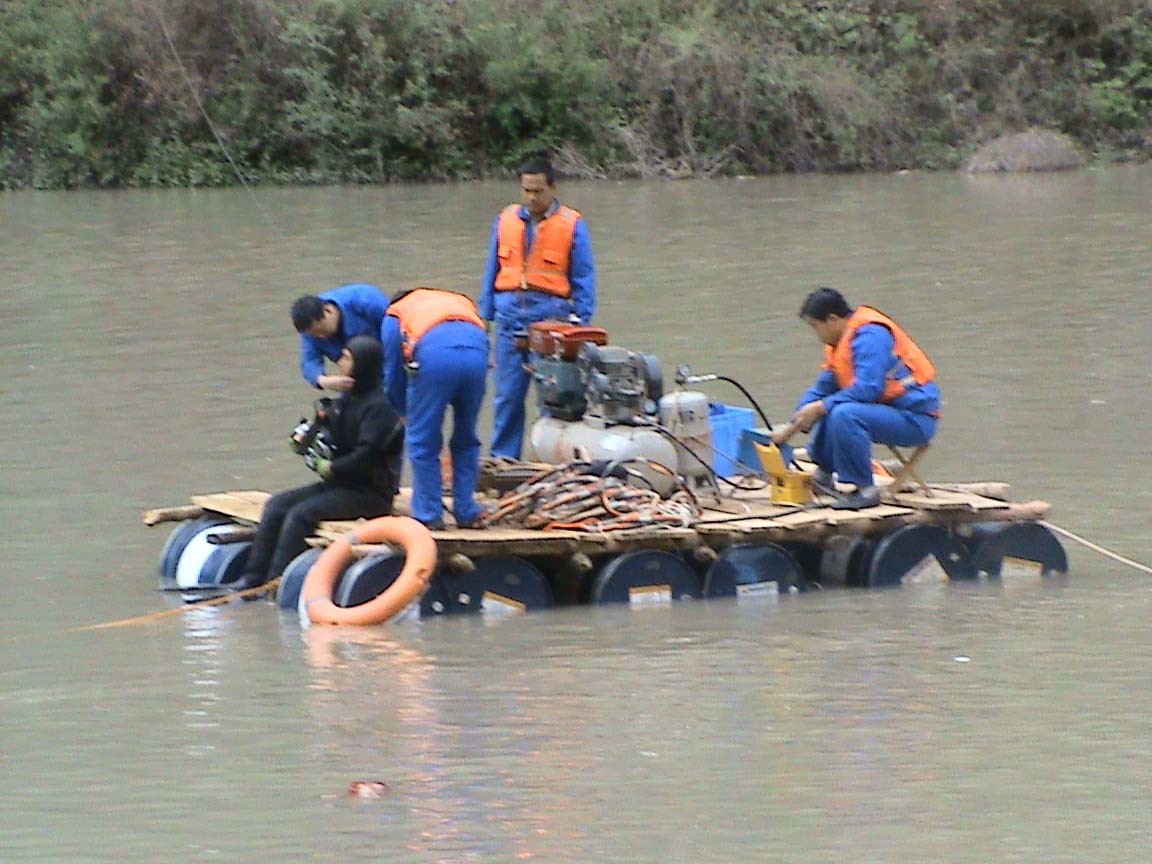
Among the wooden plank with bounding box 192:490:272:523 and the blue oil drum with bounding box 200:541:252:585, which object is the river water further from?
the wooden plank with bounding box 192:490:272:523

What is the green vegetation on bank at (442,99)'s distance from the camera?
122 feet

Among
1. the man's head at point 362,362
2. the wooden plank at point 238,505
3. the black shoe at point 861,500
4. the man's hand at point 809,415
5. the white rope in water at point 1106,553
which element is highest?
the man's head at point 362,362

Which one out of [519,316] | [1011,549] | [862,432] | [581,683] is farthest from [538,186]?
[581,683]

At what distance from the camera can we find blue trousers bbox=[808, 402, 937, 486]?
1034 cm

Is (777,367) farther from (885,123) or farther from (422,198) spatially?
(885,123)

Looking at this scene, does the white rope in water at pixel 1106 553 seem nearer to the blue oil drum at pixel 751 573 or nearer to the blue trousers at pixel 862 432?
the blue trousers at pixel 862 432

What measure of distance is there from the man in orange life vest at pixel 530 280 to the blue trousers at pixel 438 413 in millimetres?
1612

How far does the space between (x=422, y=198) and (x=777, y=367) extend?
17679mm

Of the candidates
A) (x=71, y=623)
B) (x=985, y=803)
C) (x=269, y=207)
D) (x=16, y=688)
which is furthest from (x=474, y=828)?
(x=269, y=207)

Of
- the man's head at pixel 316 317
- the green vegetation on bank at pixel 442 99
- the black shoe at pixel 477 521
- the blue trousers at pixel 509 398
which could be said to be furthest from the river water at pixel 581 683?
the green vegetation on bank at pixel 442 99

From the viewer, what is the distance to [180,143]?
37.1 metres

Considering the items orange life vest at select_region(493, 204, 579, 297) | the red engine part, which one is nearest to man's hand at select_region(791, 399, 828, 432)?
the red engine part

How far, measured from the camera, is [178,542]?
10.9m

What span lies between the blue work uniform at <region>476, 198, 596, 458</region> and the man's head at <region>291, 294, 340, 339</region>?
4.82 ft
